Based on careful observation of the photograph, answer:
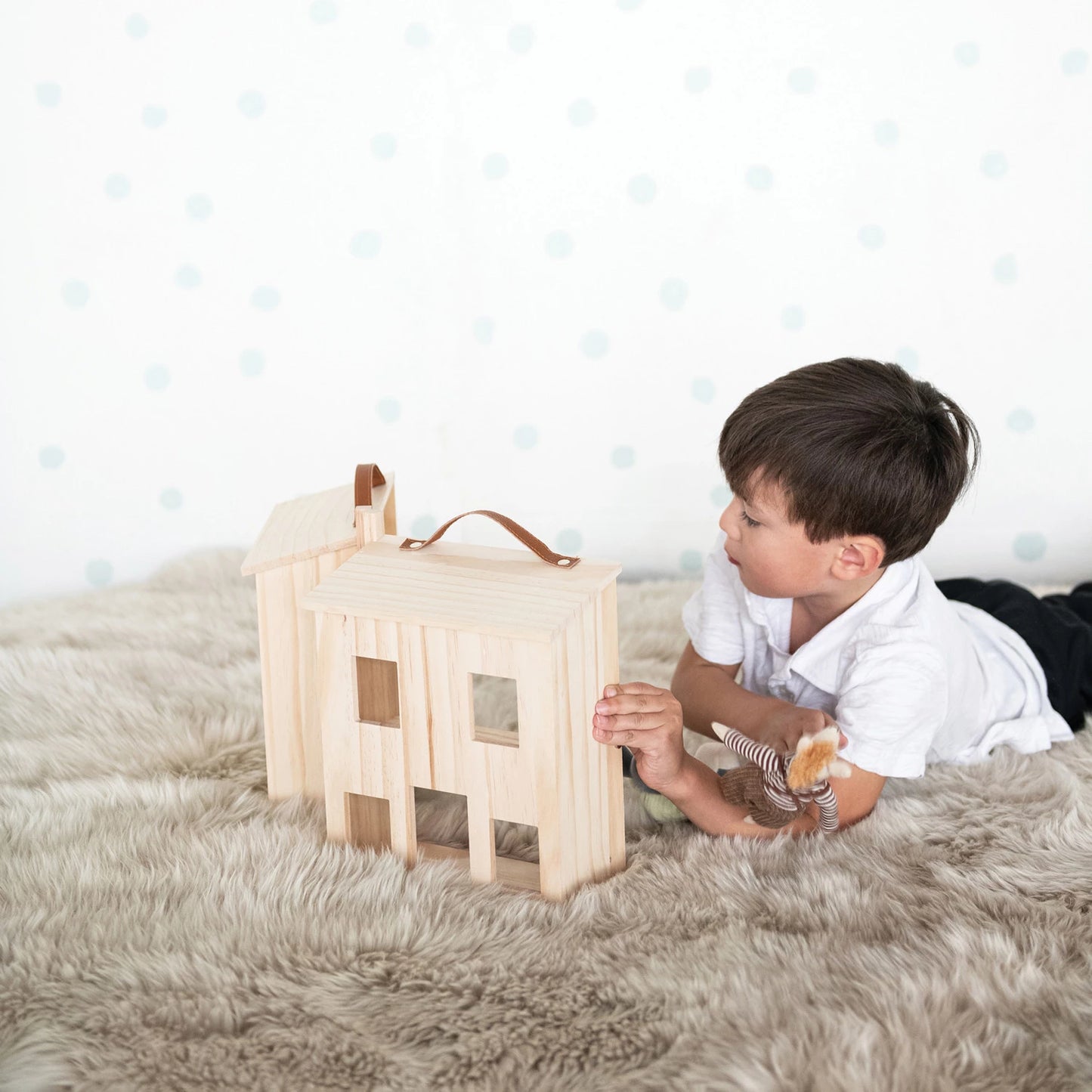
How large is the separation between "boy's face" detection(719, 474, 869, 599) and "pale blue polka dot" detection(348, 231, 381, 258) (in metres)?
0.89

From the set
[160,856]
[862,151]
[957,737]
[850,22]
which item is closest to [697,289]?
[862,151]

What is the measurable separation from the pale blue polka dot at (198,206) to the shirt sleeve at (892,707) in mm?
1163

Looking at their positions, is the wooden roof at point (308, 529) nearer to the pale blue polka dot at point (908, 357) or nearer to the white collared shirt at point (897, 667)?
the white collared shirt at point (897, 667)

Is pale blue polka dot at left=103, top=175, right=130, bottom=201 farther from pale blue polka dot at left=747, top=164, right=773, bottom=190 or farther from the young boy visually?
the young boy

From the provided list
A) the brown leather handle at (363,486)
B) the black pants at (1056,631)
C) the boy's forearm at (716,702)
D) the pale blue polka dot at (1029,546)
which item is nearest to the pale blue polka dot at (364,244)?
the brown leather handle at (363,486)

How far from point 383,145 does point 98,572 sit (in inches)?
31.6

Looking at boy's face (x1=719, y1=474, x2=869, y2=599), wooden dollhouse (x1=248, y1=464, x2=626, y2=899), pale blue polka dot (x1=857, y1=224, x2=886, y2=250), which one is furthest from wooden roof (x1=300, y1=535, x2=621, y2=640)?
pale blue polka dot (x1=857, y1=224, x2=886, y2=250)

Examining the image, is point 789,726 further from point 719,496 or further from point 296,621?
point 719,496

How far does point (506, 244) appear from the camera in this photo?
1656 millimetres

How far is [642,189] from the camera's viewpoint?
5.24 feet

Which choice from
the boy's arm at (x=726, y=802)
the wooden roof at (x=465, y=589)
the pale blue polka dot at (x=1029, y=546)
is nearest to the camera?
the wooden roof at (x=465, y=589)

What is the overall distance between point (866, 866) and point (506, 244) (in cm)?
110

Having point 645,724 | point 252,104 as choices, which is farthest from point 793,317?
point 645,724

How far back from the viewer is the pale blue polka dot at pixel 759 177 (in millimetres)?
1575
